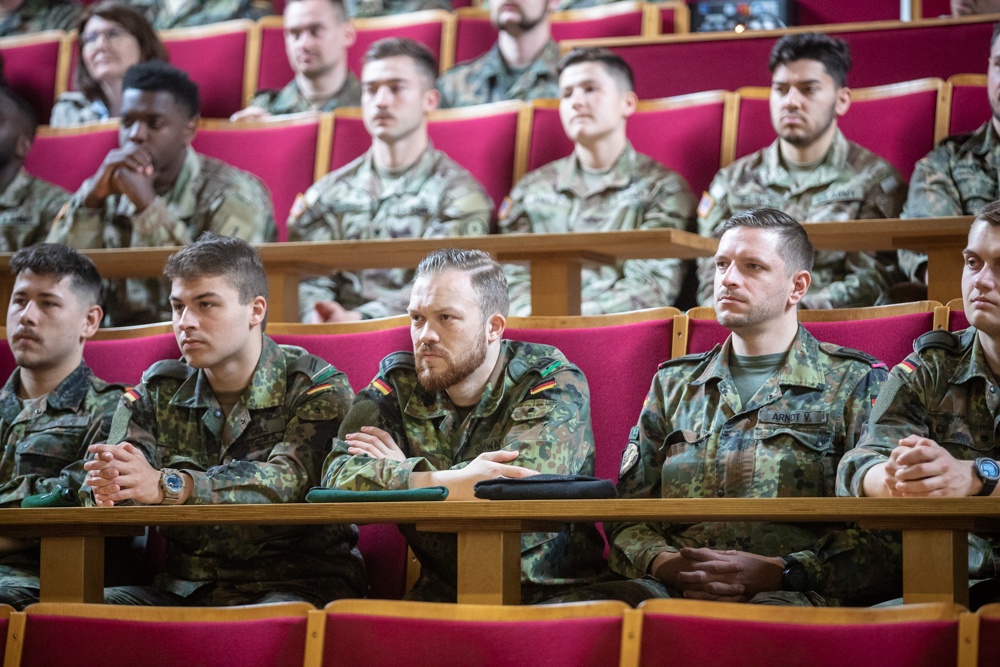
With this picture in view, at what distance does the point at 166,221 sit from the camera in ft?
9.18

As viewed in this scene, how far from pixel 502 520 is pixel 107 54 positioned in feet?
8.53

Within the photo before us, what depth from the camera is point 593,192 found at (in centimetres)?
289

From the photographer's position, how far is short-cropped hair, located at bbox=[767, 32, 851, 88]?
2744mm

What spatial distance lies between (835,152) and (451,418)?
1294 millimetres

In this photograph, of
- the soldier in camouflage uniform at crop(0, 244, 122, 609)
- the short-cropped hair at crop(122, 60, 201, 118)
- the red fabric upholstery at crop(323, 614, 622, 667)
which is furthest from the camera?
the short-cropped hair at crop(122, 60, 201, 118)

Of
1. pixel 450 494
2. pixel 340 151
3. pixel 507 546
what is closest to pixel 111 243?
pixel 340 151

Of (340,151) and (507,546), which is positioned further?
(340,151)

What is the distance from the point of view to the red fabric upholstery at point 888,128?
9.34 ft

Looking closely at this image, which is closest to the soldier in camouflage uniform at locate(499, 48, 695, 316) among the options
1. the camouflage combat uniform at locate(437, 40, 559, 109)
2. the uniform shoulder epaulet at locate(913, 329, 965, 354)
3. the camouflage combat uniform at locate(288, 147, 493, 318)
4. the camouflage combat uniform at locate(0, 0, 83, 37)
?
the camouflage combat uniform at locate(288, 147, 493, 318)

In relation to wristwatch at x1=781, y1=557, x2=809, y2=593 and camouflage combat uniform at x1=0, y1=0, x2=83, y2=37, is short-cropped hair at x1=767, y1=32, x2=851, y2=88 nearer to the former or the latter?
wristwatch at x1=781, y1=557, x2=809, y2=593

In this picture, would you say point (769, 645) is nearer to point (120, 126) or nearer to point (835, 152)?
point (835, 152)

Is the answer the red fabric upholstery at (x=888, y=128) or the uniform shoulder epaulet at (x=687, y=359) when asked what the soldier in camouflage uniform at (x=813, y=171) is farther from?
the uniform shoulder epaulet at (x=687, y=359)

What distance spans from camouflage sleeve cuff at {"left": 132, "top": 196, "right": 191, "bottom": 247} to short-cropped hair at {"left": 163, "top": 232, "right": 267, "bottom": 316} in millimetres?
812

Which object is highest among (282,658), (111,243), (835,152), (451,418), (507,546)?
(835,152)
